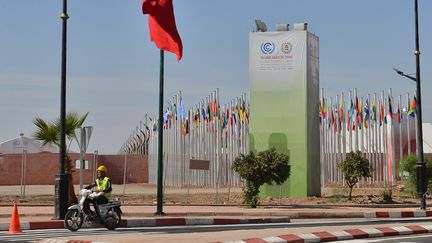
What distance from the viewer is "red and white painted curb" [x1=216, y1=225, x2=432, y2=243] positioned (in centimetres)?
1535

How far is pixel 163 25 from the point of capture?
86.8 ft

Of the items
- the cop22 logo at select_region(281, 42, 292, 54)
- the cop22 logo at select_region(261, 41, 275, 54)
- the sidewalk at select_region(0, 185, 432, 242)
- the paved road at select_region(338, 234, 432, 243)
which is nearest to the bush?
the sidewalk at select_region(0, 185, 432, 242)

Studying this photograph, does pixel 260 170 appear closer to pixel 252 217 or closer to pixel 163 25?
pixel 252 217

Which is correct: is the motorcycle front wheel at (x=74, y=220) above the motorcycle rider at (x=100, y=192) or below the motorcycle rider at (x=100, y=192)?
below

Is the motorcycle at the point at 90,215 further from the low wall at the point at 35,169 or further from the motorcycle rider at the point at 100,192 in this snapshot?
the low wall at the point at 35,169

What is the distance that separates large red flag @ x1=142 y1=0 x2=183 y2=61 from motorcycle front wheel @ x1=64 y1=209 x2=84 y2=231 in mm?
8382

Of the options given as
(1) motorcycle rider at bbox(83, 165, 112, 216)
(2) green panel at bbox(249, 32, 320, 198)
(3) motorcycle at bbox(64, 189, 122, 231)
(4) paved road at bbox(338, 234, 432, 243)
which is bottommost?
(4) paved road at bbox(338, 234, 432, 243)

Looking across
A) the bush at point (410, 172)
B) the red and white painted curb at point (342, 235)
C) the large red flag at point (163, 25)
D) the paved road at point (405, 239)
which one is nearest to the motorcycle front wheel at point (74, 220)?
the red and white painted curb at point (342, 235)

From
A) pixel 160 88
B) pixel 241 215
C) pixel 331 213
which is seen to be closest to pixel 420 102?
pixel 331 213

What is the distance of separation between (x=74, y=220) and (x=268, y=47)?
20212 millimetres

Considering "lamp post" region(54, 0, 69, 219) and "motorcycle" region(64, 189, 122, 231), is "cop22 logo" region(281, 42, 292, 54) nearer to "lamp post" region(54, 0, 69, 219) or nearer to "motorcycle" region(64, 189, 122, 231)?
"lamp post" region(54, 0, 69, 219)

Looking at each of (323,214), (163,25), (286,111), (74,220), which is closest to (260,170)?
(323,214)

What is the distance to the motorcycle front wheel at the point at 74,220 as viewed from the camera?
62.1ft

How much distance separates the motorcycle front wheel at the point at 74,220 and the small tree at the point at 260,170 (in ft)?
42.0
